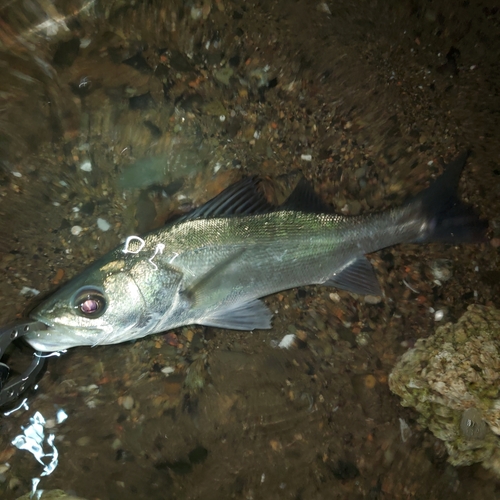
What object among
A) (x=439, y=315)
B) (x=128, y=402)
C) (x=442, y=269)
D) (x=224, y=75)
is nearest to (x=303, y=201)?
(x=224, y=75)

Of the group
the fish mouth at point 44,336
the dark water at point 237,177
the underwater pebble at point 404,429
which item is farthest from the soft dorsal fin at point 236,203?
the underwater pebble at point 404,429

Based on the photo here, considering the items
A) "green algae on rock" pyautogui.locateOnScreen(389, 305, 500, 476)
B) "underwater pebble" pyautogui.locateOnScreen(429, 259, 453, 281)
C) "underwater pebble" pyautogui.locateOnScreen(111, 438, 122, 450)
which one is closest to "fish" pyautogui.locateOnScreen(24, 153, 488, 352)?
"underwater pebble" pyautogui.locateOnScreen(429, 259, 453, 281)

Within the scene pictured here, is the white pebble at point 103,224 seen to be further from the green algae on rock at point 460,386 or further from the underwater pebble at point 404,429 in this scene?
the underwater pebble at point 404,429

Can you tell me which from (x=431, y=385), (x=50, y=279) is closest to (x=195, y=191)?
(x=50, y=279)

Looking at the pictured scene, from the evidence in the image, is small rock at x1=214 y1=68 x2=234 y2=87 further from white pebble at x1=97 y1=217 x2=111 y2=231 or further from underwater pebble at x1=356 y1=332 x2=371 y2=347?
underwater pebble at x1=356 y1=332 x2=371 y2=347

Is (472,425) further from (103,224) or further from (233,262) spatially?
(103,224)

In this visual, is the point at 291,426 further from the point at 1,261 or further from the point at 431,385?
the point at 1,261

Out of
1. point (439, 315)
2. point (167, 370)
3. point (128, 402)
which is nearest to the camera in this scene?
point (128, 402)
